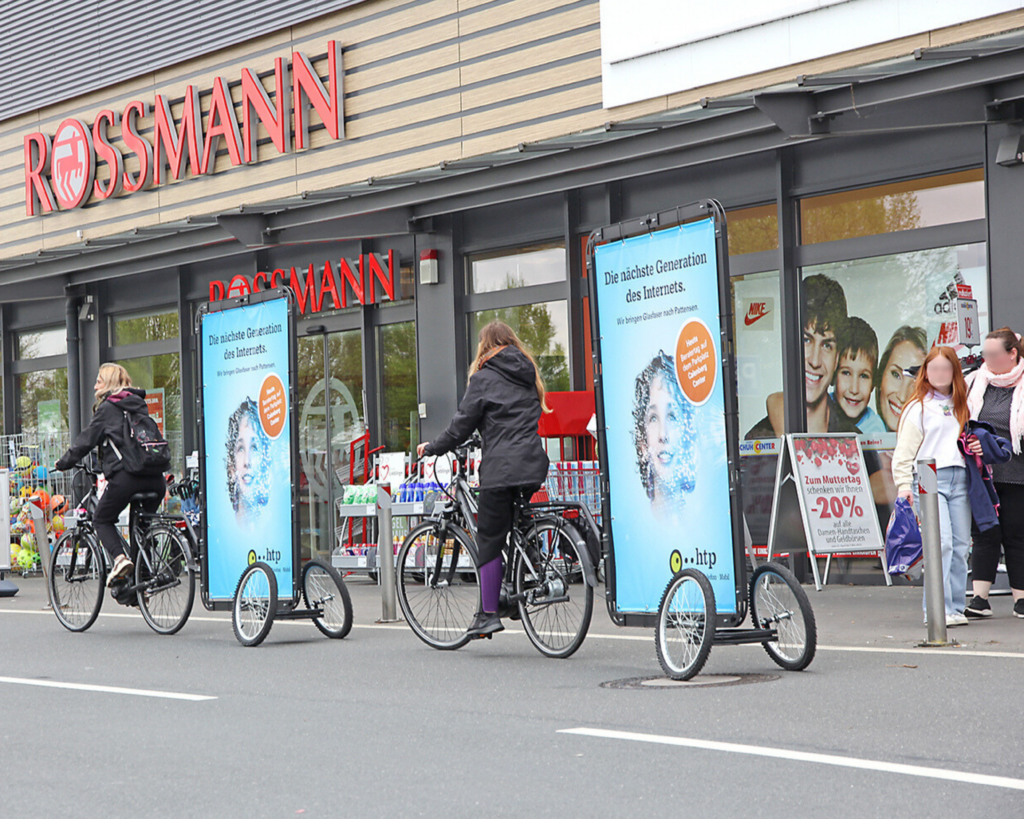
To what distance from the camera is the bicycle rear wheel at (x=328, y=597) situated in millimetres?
10062

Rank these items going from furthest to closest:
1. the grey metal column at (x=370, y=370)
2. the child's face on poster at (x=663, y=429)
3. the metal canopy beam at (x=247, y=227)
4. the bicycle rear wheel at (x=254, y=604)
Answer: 1. the grey metal column at (x=370, y=370)
2. the metal canopy beam at (x=247, y=227)
3. the bicycle rear wheel at (x=254, y=604)
4. the child's face on poster at (x=663, y=429)

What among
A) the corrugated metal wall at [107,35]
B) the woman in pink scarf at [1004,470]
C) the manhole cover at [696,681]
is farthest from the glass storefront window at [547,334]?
the manhole cover at [696,681]

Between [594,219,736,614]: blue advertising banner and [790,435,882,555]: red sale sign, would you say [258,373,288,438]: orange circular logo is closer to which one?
[594,219,736,614]: blue advertising banner

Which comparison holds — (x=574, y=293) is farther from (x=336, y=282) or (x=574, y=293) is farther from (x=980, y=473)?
(x=980, y=473)

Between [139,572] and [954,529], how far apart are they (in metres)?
5.86

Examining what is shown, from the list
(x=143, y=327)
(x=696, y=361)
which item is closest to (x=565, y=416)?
(x=696, y=361)

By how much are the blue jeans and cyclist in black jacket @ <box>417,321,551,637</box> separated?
8.63 feet

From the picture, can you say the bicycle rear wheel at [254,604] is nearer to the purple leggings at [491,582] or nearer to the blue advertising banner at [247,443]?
the blue advertising banner at [247,443]

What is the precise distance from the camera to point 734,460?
7.62m

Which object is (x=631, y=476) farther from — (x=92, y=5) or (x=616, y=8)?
(x=92, y=5)

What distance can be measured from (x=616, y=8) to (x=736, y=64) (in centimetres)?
160

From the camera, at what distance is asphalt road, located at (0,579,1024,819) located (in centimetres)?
496

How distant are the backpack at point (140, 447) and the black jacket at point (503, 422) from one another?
3005 mm

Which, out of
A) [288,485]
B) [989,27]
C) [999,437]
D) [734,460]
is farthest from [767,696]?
[989,27]
